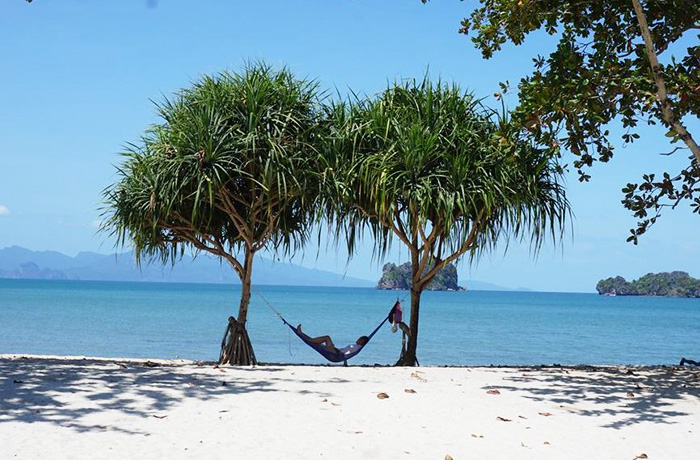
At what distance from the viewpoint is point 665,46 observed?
9938 mm

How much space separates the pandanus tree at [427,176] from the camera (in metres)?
11.2

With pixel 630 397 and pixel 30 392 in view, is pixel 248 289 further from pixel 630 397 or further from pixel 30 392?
pixel 630 397

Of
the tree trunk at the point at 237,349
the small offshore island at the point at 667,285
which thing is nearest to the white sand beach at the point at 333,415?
the tree trunk at the point at 237,349

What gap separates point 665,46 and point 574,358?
1993cm

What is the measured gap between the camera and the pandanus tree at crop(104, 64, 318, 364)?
434 inches

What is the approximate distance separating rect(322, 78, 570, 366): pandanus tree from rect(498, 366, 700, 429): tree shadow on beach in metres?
2.30

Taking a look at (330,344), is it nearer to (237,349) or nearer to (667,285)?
(237,349)

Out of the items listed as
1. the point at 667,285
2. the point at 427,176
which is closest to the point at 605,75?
the point at 427,176

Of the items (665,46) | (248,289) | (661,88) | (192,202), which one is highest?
(665,46)

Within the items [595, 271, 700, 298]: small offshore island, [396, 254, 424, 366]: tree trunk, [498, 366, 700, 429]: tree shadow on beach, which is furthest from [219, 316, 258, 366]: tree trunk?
[595, 271, 700, 298]: small offshore island

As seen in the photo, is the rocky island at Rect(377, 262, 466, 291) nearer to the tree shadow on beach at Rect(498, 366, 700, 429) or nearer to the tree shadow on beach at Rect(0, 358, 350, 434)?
the tree shadow on beach at Rect(498, 366, 700, 429)

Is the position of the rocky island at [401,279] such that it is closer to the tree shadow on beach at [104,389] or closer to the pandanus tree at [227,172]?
the pandanus tree at [227,172]

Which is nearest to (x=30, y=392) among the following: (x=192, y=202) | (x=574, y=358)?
(x=192, y=202)

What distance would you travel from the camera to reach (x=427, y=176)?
11344 mm
